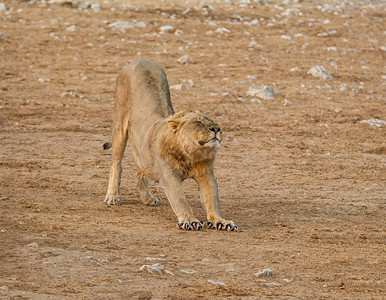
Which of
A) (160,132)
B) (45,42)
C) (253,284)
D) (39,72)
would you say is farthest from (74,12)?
(253,284)

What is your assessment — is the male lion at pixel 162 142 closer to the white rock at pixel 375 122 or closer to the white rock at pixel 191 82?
the white rock at pixel 375 122

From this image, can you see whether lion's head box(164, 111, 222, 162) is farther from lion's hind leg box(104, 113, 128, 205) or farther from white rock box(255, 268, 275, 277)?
white rock box(255, 268, 275, 277)

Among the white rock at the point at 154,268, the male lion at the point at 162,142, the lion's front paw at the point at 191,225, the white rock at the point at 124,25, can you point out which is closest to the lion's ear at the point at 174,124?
the male lion at the point at 162,142

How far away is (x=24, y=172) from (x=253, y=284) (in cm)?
479

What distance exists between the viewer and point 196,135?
7.71 meters

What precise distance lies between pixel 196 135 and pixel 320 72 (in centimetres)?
905

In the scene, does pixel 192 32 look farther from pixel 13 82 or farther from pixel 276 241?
pixel 276 241

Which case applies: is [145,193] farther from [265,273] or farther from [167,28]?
[167,28]

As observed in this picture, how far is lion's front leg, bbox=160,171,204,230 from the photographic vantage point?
25.4 feet

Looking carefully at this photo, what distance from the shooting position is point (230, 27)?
65.6ft

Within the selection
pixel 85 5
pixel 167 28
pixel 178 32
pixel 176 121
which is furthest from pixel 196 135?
pixel 85 5

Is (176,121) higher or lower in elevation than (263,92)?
higher

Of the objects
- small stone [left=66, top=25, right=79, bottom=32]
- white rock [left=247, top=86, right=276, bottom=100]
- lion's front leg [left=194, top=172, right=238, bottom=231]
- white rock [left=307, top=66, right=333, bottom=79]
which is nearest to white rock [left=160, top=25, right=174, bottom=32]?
small stone [left=66, top=25, right=79, bottom=32]

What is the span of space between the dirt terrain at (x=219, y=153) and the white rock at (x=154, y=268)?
1.0 inches
